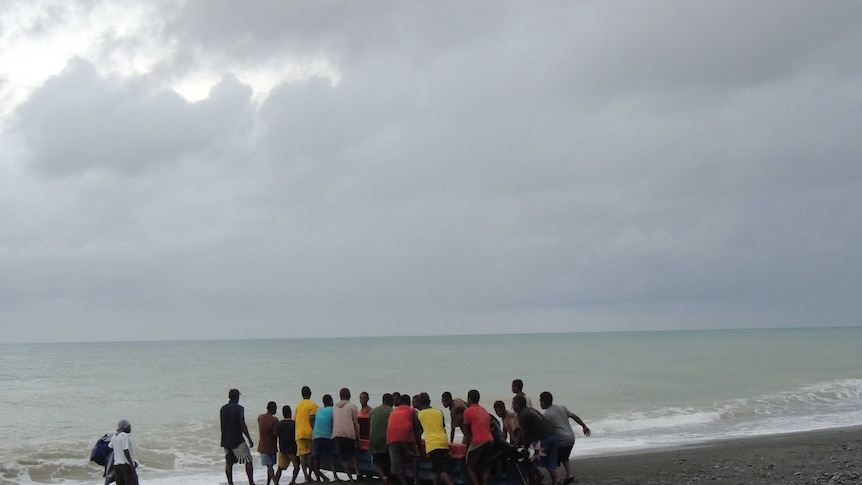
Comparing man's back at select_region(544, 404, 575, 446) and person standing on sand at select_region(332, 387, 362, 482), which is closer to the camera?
man's back at select_region(544, 404, 575, 446)

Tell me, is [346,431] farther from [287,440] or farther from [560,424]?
[560,424]

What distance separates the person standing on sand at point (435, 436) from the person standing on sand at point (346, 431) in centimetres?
150

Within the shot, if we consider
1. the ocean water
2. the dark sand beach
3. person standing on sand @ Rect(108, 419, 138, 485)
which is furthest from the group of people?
the ocean water

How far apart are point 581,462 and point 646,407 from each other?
1431 cm

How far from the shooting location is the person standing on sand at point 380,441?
37.0 ft

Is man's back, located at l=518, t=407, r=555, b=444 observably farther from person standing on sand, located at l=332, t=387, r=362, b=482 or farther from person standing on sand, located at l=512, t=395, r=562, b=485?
person standing on sand, located at l=332, t=387, r=362, b=482

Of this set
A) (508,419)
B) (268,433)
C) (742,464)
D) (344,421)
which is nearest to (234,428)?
(268,433)

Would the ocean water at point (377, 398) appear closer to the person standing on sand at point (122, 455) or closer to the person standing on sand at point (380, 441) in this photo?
the person standing on sand at point (380, 441)

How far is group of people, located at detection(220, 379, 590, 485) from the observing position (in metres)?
10.6

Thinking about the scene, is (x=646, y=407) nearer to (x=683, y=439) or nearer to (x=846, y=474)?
(x=683, y=439)

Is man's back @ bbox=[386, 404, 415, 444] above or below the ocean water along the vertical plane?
above

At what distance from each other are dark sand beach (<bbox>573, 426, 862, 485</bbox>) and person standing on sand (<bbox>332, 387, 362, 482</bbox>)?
141 inches

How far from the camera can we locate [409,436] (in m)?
11.0

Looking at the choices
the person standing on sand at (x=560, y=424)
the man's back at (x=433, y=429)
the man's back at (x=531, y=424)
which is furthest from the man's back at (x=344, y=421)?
the person standing on sand at (x=560, y=424)
